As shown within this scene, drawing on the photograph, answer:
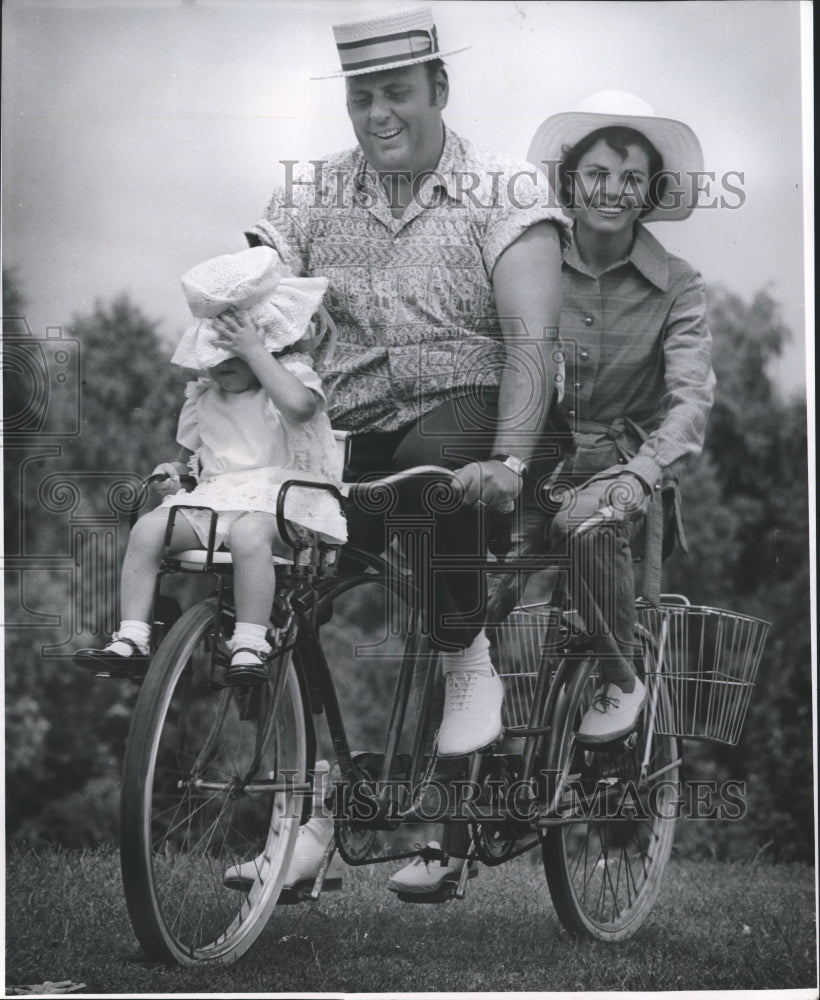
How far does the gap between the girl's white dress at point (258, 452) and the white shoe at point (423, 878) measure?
2.94ft

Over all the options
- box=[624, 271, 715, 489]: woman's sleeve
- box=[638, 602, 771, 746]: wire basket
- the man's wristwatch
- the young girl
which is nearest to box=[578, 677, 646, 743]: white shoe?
box=[638, 602, 771, 746]: wire basket

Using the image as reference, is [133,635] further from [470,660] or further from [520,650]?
[520,650]

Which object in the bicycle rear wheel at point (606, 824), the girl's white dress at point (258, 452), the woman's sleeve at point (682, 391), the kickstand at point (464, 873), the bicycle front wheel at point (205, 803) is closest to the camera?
the bicycle front wheel at point (205, 803)

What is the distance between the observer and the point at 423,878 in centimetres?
376

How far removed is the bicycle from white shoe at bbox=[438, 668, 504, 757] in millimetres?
67

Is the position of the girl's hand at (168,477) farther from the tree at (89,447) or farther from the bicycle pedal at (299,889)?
the bicycle pedal at (299,889)

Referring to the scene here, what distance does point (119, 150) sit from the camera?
154 inches

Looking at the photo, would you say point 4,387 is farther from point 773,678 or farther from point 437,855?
point 773,678

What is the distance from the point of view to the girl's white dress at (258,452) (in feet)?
11.1

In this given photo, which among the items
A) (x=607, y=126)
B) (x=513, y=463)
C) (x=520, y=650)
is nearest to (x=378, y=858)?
(x=520, y=650)

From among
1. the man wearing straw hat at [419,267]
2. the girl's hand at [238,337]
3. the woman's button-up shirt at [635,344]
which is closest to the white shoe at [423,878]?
the man wearing straw hat at [419,267]

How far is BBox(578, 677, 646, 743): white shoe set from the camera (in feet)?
12.4

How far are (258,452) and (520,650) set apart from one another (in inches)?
38.0

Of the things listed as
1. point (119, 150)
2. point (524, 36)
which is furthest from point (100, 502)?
point (524, 36)
